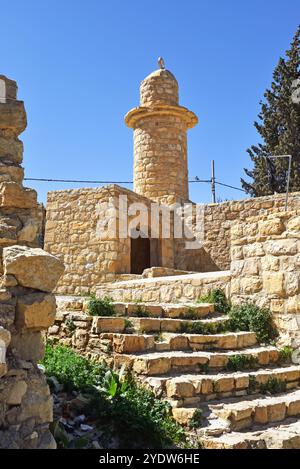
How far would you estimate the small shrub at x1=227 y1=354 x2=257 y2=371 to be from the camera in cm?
608

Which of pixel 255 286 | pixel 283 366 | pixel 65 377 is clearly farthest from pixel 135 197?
pixel 65 377

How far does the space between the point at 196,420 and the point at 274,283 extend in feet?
10.5

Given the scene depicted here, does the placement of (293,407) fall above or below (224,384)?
below

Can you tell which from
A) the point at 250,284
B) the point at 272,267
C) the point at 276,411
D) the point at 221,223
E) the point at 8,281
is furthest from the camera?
the point at 221,223

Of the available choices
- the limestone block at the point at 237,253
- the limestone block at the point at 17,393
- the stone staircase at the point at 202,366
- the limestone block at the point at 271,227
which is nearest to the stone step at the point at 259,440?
the stone staircase at the point at 202,366

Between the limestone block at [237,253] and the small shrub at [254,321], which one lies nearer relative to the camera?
the small shrub at [254,321]

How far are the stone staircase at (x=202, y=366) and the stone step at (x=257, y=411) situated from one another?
0.01m

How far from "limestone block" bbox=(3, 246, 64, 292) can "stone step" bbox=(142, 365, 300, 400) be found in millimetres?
2234

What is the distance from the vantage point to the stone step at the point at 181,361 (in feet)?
18.0

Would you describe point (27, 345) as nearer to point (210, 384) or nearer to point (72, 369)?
point (72, 369)

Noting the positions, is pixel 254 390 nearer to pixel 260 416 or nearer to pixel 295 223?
pixel 260 416

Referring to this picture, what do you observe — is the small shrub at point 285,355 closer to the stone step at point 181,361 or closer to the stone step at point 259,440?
the stone step at point 181,361

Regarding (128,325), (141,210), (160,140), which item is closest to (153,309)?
(128,325)

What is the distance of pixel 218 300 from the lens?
8.06 m
